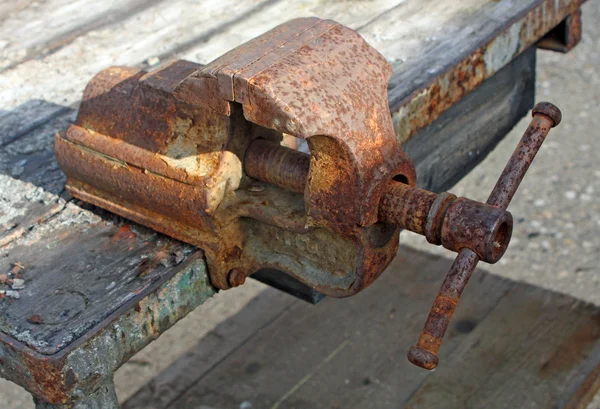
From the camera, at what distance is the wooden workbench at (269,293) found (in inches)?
62.9

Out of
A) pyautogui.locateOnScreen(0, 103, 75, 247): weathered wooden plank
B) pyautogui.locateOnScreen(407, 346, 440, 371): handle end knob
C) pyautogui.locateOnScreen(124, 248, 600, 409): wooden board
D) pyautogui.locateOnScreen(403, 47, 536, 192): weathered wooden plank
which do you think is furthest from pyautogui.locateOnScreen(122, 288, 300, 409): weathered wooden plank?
pyautogui.locateOnScreen(407, 346, 440, 371): handle end knob

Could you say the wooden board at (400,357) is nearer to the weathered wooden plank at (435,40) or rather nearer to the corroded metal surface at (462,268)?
the weathered wooden plank at (435,40)

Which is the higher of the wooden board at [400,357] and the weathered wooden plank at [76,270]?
the weathered wooden plank at [76,270]

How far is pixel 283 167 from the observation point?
1.68 meters

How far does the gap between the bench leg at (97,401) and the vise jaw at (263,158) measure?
30 cm

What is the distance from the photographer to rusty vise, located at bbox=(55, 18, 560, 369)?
1.47 meters

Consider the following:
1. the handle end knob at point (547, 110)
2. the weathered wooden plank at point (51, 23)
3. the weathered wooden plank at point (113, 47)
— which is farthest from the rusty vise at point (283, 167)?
the weathered wooden plank at point (51, 23)

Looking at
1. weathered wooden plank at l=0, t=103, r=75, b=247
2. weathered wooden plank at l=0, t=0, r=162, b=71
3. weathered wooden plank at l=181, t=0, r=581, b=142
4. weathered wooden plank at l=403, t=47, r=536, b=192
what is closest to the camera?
weathered wooden plank at l=0, t=103, r=75, b=247

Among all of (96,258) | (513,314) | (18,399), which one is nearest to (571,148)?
(513,314)

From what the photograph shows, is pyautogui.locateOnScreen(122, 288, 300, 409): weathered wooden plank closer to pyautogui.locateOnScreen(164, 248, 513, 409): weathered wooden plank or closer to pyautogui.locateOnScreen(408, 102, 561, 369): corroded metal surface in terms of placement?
pyautogui.locateOnScreen(164, 248, 513, 409): weathered wooden plank

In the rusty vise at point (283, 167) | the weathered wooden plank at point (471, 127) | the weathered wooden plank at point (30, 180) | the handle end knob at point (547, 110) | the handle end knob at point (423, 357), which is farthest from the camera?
the weathered wooden plank at point (471, 127)

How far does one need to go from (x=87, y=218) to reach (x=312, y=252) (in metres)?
0.52

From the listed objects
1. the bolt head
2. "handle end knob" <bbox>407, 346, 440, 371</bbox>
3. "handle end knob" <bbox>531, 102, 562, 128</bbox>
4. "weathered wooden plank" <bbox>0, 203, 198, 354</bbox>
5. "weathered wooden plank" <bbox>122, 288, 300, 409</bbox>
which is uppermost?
"handle end knob" <bbox>531, 102, 562, 128</bbox>

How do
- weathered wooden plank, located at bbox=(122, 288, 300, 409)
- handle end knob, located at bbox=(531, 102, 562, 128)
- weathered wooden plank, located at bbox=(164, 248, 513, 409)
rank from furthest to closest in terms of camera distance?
weathered wooden plank, located at bbox=(122, 288, 300, 409) → weathered wooden plank, located at bbox=(164, 248, 513, 409) → handle end knob, located at bbox=(531, 102, 562, 128)
